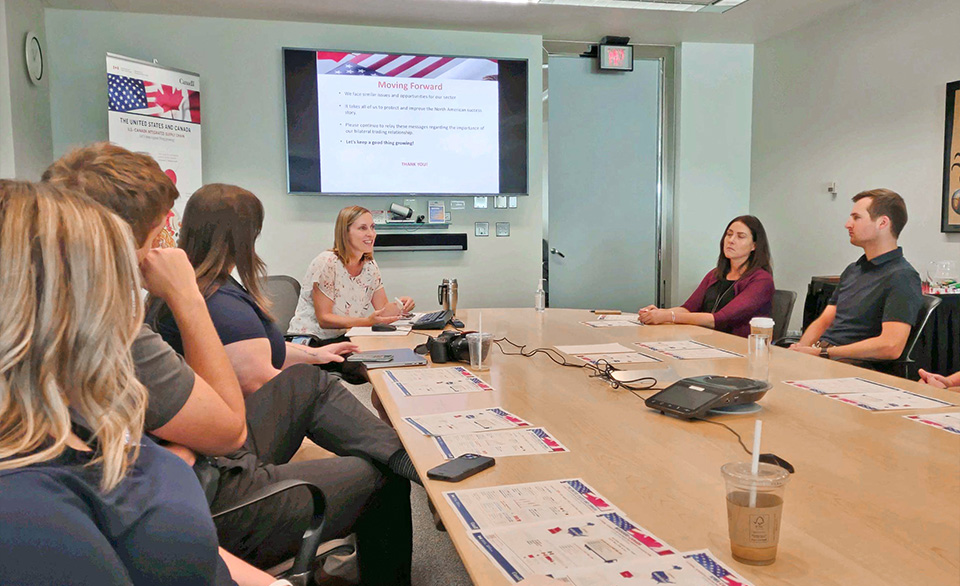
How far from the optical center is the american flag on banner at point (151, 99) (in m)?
4.42

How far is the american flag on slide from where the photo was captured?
5.09 meters

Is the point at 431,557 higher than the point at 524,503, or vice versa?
the point at 524,503

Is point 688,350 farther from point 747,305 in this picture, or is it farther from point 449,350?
point 747,305

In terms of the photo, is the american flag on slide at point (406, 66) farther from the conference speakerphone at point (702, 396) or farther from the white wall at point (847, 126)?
the conference speakerphone at point (702, 396)

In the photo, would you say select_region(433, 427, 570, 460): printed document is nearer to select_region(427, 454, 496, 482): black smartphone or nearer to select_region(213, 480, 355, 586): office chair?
select_region(427, 454, 496, 482): black smartphone

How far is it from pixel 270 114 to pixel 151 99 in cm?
83

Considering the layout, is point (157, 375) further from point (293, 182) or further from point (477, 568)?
point (293, 182)

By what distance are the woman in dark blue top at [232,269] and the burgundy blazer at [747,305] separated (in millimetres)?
2340

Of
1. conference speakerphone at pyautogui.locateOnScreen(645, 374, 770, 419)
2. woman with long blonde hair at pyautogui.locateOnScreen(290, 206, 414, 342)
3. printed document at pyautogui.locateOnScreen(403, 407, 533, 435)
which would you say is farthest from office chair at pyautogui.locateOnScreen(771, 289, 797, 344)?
printed document at pyautogui.locateOnScreen(403, 407, 533, 435)

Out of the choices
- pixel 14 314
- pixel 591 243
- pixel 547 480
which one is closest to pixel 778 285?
pixel 591 243

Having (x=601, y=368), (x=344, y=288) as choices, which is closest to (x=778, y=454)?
(x=601, y=368)

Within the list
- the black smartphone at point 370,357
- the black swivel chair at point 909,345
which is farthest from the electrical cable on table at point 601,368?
the black swivel chair at point 909,345

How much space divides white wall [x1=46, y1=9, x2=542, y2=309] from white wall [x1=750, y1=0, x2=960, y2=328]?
2021 millimetres

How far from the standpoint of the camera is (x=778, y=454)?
1.32 meters
